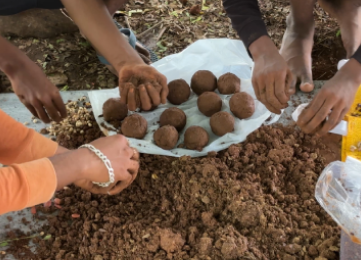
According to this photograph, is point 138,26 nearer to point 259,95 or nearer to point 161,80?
point 161,80

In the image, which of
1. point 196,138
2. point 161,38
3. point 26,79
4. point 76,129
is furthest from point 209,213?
point 161,38

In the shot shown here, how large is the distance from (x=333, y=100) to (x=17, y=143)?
1254 millimetres

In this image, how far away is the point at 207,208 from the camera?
138cm

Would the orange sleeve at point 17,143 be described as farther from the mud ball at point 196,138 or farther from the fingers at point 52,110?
the mud ball at point 196,138

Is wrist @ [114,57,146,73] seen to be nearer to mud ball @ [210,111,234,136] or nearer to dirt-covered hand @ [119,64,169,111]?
dirt-covered hand @ [119,64,169,111]

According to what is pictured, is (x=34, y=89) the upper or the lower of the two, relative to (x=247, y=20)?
lower

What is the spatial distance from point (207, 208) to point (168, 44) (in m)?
1.43

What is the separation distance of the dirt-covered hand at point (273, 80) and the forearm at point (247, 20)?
0.12 m

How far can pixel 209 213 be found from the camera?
134 centimetres

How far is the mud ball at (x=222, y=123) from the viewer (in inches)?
65.8

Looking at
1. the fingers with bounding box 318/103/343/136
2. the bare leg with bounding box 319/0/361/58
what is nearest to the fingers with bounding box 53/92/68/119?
the fingers with bounding box 318/103/343/136

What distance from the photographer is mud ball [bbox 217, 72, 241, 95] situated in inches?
72.8

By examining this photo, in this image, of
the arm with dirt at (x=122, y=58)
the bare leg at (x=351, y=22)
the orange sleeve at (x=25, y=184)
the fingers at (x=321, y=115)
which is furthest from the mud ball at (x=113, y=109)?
the bare leg at (x=351, y=22)

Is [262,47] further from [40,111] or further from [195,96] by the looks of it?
[40,111]
